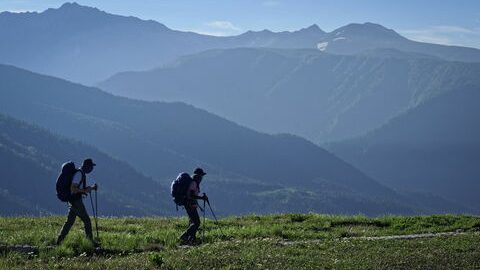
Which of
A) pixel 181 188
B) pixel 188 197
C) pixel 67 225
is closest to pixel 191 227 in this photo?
pixel 188 197

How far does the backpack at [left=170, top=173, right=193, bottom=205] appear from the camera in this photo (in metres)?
21.7

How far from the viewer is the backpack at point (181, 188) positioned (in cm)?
2173

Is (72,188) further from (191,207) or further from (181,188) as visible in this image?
(191,207)

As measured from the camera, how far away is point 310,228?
27422 mm

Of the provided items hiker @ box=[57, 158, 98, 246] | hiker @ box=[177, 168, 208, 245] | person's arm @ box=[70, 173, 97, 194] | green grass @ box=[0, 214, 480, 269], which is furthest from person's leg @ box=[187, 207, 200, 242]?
person's arm @ box=[70, 173, 97, 194]

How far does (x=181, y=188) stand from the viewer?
21797 millimetres

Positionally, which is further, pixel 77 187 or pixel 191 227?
pixel 191 227

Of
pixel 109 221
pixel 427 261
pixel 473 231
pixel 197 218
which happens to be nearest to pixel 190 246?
Answer: pixel 197 218

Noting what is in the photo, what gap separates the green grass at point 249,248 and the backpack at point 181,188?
1.39 metres

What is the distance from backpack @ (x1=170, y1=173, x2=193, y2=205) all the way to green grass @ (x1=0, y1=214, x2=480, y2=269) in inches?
54.7

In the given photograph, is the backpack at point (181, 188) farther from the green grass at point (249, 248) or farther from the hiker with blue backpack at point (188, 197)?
the green grass at point (249, 248)

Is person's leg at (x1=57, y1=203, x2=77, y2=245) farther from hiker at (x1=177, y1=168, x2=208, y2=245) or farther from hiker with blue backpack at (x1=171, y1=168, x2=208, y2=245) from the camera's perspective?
hiker at (x1=177, y1=168, x2=208, y2=245)

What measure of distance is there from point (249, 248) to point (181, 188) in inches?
137

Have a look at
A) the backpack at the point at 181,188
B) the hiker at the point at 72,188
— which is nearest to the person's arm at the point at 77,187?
the hiker at the point at 72,188
